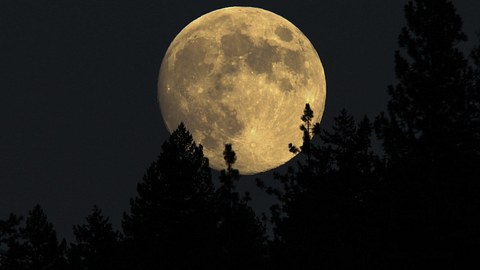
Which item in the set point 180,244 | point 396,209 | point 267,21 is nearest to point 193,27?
point 267,21

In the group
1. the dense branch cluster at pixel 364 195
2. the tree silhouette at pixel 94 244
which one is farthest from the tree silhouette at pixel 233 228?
the tree silhouette at pixel 94 244

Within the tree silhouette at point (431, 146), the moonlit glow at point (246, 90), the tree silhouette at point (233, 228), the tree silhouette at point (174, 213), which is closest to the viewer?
the tree silhouette at point (431, 146)

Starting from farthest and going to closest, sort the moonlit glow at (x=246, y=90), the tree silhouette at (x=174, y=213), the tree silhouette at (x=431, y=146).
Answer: the moonlit glow at (x=246, y=90) < the tree silhouette at (x=174, y=213) < the tree silhouette at (x=431, y=146)

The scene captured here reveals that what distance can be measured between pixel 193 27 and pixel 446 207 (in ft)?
93.4

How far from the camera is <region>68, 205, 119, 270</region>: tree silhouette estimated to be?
146ft

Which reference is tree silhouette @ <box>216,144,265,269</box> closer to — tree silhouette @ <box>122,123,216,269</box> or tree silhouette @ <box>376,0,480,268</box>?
tree silhouette @ <box>122,123,216,269</box>

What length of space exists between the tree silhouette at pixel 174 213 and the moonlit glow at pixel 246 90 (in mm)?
11277

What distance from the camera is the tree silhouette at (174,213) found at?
115 feet

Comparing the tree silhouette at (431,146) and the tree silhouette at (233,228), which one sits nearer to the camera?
the tree silhouette at (431,146)

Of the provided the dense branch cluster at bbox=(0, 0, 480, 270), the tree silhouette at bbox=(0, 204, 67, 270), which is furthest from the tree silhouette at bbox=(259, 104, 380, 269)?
the tree silhouette at bbox=(0, 204, 67, 270)

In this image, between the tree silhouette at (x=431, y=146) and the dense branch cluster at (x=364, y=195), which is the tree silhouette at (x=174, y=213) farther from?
the tree silhouette at (x=431, y=146)

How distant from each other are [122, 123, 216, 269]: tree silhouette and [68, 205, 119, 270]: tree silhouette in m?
6.80

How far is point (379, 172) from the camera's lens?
3328 centimetres

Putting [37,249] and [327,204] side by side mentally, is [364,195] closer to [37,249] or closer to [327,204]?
[327,204]
